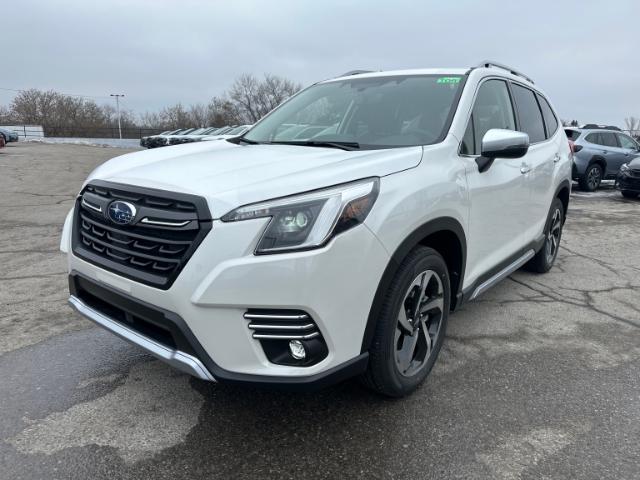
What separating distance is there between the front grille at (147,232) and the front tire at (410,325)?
979 mm

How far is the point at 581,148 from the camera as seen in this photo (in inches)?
521

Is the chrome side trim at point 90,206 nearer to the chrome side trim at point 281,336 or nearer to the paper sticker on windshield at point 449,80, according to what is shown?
the chrome side trim at point 281,336

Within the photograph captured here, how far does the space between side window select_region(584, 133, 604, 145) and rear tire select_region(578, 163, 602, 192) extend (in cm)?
65

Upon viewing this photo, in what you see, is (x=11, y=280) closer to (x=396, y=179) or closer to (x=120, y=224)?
(x=120, y=224)

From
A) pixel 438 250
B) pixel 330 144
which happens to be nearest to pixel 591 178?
pixel 438 250

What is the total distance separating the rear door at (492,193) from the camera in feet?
10.3

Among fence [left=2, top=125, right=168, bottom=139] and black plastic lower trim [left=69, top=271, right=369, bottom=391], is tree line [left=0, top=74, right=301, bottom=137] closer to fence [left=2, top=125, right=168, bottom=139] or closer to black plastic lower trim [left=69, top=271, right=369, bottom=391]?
fence [left=2, top=125, right=168, bottom=139]

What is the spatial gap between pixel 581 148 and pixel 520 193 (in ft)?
36.4

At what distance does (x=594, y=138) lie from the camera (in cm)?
1388

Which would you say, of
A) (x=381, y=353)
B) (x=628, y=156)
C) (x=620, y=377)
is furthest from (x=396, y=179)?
(x=628, y=156)

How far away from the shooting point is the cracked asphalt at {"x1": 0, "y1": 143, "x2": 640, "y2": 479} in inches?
89.9

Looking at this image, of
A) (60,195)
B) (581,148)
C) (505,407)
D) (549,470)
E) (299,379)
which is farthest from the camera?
(581,148)

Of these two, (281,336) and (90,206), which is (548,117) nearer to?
(281,336)

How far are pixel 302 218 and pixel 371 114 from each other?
5.22 ft
